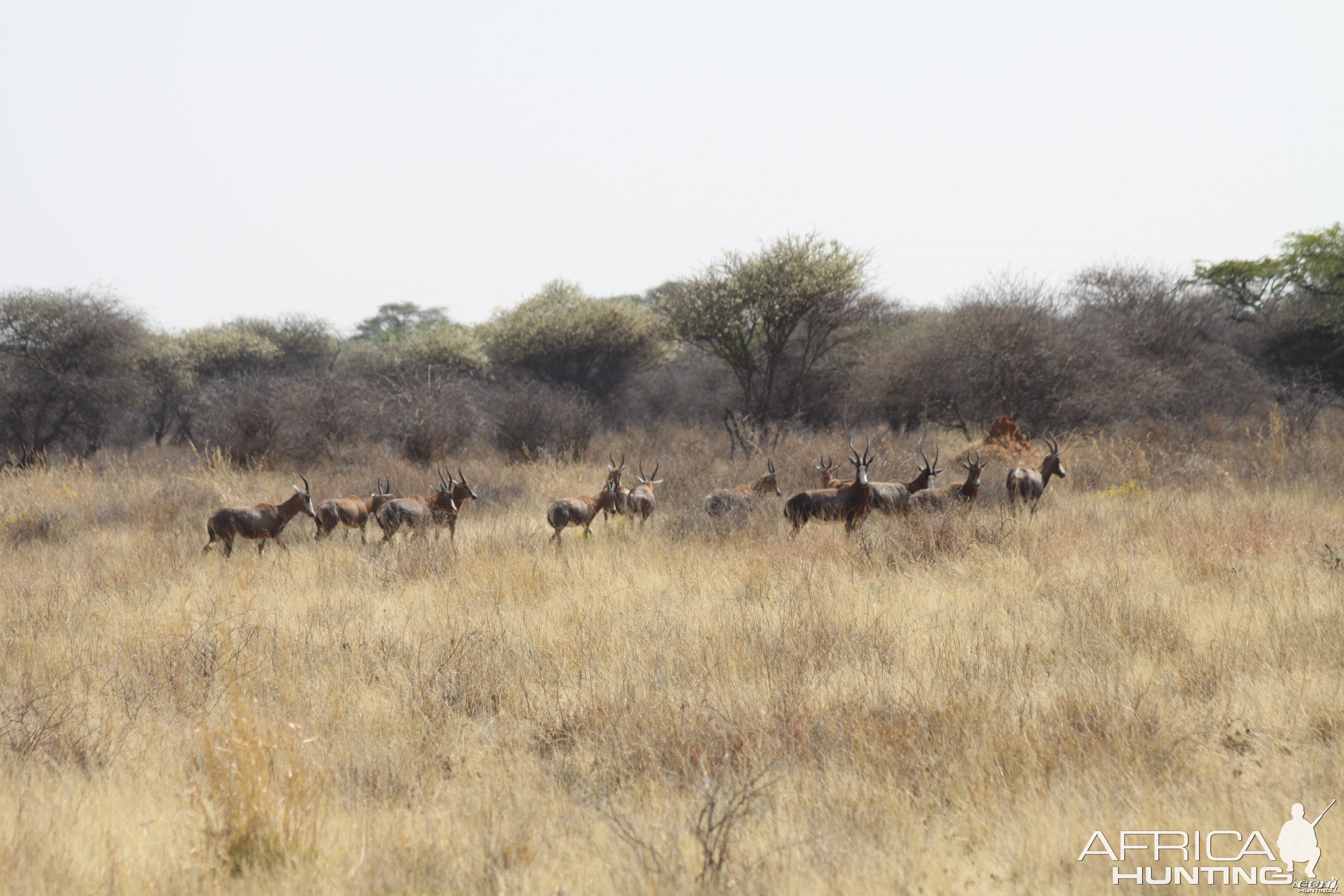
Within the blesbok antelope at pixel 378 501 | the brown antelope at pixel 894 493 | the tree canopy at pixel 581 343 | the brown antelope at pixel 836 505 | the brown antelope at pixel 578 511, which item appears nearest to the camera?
the brown antelope at pixel 836 505

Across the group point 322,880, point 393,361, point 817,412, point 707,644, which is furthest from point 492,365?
point 322,880

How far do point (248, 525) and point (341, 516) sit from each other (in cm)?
123

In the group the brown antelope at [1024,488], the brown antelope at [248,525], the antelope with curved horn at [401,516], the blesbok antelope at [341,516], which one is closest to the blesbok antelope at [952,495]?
the brown antelope at [1024,488]

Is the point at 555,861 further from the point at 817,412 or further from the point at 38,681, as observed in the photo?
the point at 817,412

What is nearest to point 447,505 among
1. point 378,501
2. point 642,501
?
point 378,501

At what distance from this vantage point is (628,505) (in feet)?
34.9

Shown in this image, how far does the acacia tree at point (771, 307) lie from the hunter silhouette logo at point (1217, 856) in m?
17.3

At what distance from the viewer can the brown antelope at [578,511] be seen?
31.6 feet

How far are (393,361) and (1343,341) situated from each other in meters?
28.6

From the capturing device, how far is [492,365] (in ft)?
94.9

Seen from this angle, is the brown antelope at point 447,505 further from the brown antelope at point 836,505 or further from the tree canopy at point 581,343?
the tree canopy at point 581,343

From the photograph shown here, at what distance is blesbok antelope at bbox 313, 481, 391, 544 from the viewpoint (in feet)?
33.3

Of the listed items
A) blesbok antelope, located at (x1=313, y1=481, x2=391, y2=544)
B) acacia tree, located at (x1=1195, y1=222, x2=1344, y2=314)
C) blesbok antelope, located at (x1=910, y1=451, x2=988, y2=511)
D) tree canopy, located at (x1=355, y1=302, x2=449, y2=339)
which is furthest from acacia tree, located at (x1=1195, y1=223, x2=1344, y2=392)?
tree canopy, located at (x1=355, y1=302, x2=449, y2=339)

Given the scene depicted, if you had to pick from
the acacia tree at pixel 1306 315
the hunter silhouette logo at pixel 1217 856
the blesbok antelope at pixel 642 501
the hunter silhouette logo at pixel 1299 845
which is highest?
the acacia tree at pixel 1306 315
